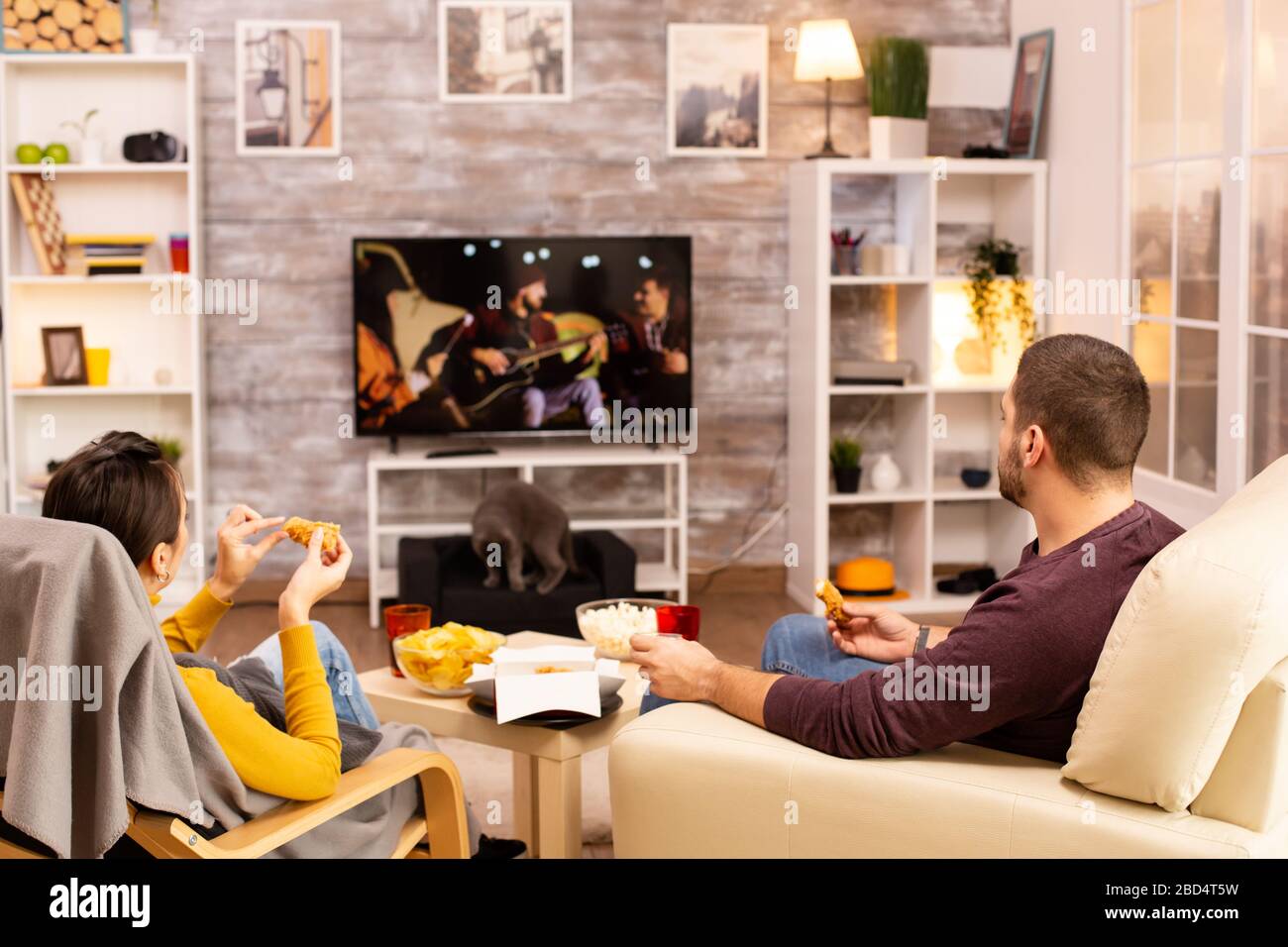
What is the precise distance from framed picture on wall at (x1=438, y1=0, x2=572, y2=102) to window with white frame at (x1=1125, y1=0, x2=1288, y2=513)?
6.99 feet

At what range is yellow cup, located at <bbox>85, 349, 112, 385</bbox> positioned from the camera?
5.38 meters

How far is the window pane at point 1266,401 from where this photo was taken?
12.5 feet

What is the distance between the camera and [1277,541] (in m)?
1.77

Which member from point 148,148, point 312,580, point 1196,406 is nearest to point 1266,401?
point 1196,406

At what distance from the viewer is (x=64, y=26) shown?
17.3 feet

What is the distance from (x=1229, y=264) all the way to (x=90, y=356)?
3981 millimetres

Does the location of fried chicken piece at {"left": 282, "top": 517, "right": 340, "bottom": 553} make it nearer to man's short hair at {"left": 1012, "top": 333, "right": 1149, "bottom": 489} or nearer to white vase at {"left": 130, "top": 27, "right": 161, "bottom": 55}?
man's short hair at {"left": 1012, "top": 333, "right": 1149, "bottom": 489}

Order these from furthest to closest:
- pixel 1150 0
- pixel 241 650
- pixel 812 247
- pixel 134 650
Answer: pixel 812 247
pixel 241 650
pixel 1150 0
pixel 134 650

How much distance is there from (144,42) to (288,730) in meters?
3.93

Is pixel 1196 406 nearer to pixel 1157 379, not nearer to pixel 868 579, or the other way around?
pixel 1157 379
